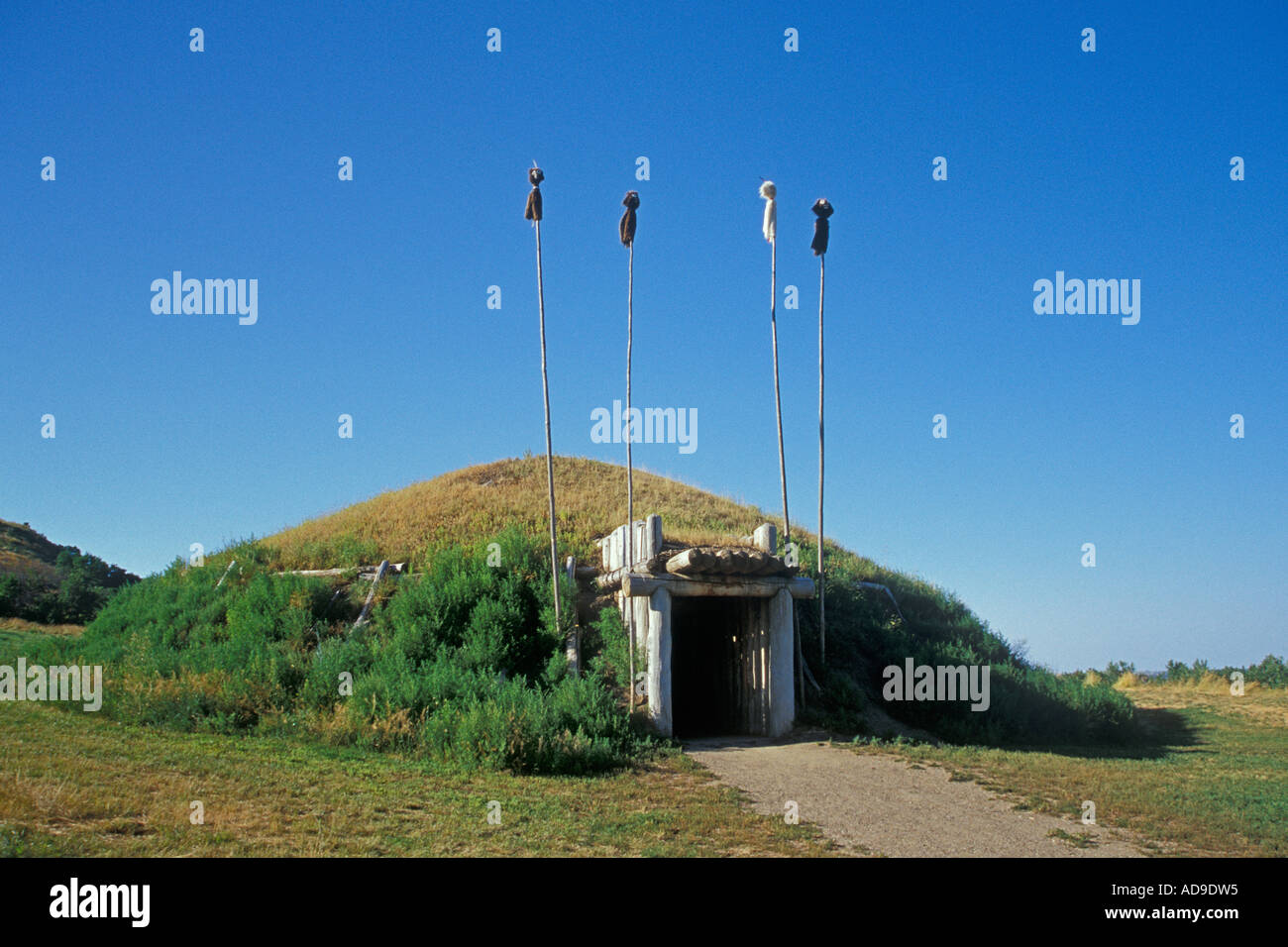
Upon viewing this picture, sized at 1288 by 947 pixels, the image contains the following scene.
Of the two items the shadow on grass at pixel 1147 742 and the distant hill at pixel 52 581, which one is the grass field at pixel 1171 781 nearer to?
the shadow on grass at pixel 1147 742

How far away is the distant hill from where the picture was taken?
33.3 m

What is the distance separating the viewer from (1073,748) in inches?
604

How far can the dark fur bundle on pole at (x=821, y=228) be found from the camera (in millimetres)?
17953

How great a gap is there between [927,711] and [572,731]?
7445 millimetres

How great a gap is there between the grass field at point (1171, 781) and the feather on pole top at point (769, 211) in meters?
10.6

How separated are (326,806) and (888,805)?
6284mm

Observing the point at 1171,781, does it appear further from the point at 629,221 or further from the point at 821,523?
the point at 629,221

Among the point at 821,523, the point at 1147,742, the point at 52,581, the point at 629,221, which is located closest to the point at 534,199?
the point at 629,221

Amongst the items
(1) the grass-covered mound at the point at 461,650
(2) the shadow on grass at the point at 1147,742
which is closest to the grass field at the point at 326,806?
(1) the grass-covered mound at the point at 461,650

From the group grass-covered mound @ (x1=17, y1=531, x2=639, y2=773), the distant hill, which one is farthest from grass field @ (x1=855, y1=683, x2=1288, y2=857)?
the distant hill

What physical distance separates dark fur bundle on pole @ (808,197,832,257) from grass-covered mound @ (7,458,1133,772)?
6.41 metres
